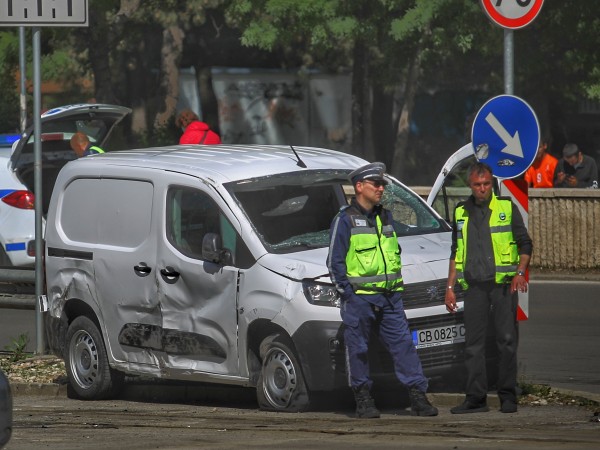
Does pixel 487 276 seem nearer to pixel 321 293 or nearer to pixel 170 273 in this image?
pixel 321 293

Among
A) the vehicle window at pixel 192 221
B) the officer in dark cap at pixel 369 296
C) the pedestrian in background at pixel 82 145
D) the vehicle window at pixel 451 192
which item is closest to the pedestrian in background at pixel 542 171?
the vehicle window at pixel 451 192

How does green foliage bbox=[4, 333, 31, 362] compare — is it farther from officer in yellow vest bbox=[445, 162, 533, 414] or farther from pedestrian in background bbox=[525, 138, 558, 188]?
pedestrian in background bbox=[525, 138, 558, 188]

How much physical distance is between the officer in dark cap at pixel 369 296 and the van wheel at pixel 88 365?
8.42 ft

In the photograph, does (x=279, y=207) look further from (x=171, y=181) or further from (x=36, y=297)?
(x=36, y=297)

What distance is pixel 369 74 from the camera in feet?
109

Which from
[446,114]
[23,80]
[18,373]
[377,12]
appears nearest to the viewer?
[18,373]

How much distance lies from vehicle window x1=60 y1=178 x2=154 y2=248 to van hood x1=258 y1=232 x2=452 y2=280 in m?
1.33

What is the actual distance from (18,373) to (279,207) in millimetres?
3080

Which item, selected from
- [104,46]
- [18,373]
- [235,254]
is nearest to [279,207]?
[235,254]

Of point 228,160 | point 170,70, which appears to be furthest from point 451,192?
point 170,70

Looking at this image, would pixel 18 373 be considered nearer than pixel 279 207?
No

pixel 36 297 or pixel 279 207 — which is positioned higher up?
pixel 279 207

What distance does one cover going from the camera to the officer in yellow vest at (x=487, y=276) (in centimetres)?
989

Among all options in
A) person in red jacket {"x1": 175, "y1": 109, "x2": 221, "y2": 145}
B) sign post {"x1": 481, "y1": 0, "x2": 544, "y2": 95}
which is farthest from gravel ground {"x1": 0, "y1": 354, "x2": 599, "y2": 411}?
person in red jacket {"x1": 175, "y1": 109, "x2": 221, "y2": 145}
